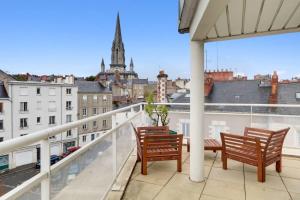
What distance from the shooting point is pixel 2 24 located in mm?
44375

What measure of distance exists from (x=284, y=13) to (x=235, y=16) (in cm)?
50

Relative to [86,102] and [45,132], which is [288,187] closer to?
[45,132]

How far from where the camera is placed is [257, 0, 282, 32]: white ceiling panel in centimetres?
215

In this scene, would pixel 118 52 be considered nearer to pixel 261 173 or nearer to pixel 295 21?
pixel 261 173

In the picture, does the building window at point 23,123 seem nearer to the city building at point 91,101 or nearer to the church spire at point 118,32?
the city building at point 91,101

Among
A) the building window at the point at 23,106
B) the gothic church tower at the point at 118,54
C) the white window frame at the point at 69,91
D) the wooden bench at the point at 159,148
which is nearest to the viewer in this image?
the wooden bench at the point at 159,148

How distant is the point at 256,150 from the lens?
3.20m

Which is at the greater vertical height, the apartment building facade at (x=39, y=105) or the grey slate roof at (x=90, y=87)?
the grey slate roof at (x=90, y=87)

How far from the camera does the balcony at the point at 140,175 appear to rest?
136 centimetres

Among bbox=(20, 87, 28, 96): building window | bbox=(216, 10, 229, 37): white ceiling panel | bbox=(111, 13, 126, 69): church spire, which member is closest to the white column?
bbox=(216, 10, 229, 37): white ceiling panel

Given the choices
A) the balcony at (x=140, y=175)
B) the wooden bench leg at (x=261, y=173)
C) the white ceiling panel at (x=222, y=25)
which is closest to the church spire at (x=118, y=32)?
the balcony at (x=140, y=175)

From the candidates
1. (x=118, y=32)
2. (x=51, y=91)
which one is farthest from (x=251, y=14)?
(x=118, y=32)

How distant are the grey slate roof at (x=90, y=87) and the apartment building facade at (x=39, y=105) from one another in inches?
125

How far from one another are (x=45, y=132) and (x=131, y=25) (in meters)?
99.7
